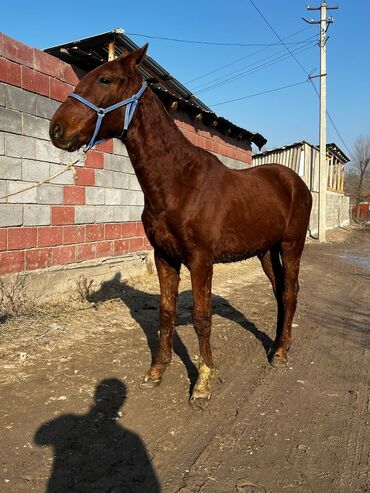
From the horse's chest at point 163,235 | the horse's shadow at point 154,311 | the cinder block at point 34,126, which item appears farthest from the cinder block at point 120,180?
the horse's chest at point 163,235

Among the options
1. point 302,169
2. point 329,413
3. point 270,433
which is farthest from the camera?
point 302,169

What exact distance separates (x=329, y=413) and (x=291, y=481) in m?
0.95

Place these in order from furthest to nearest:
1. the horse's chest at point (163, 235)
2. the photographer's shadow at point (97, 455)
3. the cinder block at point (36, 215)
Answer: the cinder block at point (36, 215) → the horse's chest at point (163, 235) → the photographer's shadow at point (97, 455)

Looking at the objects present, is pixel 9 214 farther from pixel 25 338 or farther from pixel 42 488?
pixel 42 488

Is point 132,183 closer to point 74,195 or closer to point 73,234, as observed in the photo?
point 74,195

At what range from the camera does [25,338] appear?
4.50m

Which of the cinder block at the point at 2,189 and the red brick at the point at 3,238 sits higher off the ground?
the cinder block at the point at 2,189

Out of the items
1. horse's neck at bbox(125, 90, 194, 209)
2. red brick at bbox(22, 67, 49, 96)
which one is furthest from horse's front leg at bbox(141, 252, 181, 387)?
red brick at bbox(22, 67, 49, 96)

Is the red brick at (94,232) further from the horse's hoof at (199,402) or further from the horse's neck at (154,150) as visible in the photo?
the horse's hoof at (199,402)

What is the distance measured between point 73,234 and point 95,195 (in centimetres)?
82

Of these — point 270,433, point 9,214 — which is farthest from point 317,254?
point 270,433

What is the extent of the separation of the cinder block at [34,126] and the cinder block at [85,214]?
118 centimetres

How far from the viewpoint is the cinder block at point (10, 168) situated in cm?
515

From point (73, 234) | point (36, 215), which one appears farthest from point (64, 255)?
point (36, 215)
